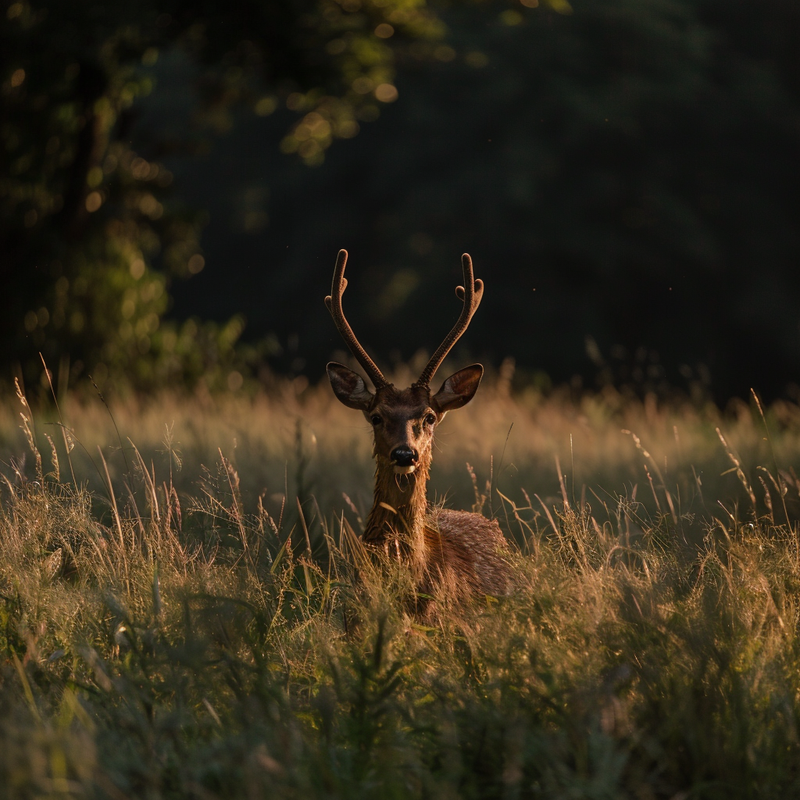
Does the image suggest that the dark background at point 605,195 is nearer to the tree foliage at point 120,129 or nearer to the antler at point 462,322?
the tree foliage at point 120,129

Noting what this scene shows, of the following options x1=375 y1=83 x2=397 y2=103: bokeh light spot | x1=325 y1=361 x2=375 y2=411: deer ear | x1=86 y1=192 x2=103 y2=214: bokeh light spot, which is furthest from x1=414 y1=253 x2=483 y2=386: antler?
x1=86 y1=192 x2=103 y2=214: bokeh light spot

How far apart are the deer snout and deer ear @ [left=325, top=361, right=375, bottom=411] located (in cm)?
51

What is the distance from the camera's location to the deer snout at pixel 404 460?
437cm

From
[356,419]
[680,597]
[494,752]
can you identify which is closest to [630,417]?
[356,419]

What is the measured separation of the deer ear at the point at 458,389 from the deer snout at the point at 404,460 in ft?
1.65

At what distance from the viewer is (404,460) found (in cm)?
437

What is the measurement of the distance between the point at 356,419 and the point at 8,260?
14.6 ft

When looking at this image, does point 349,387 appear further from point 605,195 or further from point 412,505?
point 605,195

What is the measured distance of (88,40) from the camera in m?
9.40

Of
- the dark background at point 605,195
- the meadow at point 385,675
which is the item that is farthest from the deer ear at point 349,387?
the dark background at point 605,195

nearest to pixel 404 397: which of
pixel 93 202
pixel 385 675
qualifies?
pixel 385 675

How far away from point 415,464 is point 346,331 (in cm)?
71

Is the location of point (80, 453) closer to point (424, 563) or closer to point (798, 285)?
point (424, 563)

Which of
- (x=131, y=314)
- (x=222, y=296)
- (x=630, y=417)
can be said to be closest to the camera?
(x=630, y=417)
